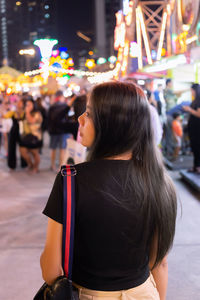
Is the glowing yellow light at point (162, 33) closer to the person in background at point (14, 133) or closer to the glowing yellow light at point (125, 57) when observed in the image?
the glowing yellow light at point (125, 57)

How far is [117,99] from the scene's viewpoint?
1560 millimetres

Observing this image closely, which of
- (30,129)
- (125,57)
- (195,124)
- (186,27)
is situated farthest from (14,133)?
(125,57)

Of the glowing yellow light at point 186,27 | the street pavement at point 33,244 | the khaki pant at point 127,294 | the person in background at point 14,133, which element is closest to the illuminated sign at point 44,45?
the street pavement at point 33,244

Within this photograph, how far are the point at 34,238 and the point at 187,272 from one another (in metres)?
1.96

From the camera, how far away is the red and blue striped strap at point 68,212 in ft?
4.84

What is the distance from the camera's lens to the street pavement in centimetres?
377

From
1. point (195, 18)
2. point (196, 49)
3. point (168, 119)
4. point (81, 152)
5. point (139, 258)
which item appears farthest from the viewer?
point (195, 18)

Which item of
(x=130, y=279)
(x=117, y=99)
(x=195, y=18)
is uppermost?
(x=195, y=18)

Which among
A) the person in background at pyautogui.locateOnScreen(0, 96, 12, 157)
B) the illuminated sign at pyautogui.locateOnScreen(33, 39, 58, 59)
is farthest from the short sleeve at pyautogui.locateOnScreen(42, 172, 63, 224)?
the person in background at pyautogui.locateOnScreen(0, 96, 12, 157)

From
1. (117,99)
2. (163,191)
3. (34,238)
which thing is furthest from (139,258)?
(34,238)

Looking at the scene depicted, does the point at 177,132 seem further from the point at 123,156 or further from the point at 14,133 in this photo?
the point at 123,156

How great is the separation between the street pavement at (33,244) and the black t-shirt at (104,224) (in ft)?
1.97

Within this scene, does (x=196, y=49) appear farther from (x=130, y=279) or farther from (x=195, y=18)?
(x=130, y=279)

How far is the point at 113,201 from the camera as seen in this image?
1.54 meters
